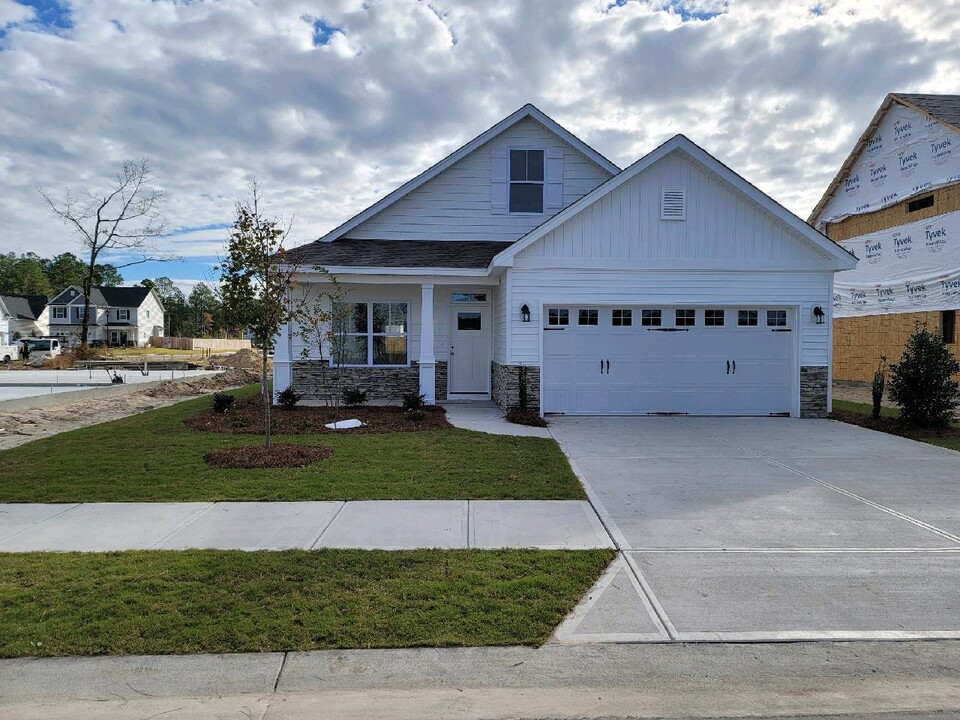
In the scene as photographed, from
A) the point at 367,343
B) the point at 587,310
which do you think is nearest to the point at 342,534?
the point at 587,310

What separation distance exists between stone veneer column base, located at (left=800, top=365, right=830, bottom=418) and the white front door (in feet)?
23.7

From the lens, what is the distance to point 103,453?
9.09m

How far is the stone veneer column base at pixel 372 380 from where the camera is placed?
1523 cm

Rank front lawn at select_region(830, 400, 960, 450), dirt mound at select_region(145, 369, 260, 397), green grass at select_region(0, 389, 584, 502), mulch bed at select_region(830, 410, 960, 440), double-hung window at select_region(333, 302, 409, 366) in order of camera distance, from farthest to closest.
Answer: dirt mound at select_region(145, 369, 260, 397), double-hung window at select_region(333, 302, 409, 366), mulch bed at select_region(830, 410, 960, 440), front lawn at select_region(830, 400, 960, 450), green grass at select_region(0, 389, 584, 502)

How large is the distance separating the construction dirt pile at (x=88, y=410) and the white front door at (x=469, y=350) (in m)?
7.88

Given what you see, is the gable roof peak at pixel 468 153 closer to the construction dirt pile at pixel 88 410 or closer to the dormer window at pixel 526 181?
the dormer window at pixel 526 181

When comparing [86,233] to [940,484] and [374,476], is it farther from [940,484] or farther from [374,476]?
[940,484]

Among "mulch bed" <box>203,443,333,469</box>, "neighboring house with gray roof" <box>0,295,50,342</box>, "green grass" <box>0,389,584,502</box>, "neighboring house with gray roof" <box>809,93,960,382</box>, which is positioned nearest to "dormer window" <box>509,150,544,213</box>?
"green grass" <box>0,389,584,502</box>

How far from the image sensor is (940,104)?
19.2m

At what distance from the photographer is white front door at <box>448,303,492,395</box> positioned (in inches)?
612

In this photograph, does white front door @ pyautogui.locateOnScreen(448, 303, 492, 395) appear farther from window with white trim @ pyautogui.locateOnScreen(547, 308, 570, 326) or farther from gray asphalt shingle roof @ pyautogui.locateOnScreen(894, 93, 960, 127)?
gray asphalt shingle roof @ pyautogui.locateOnScreen(894, 93, 960, 127)

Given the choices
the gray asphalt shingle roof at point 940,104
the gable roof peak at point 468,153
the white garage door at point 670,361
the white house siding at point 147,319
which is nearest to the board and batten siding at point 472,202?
the gable roof peak at point 468,153

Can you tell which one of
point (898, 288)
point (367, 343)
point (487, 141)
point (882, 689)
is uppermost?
point (487, 141)

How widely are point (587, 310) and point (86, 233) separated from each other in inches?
1629
